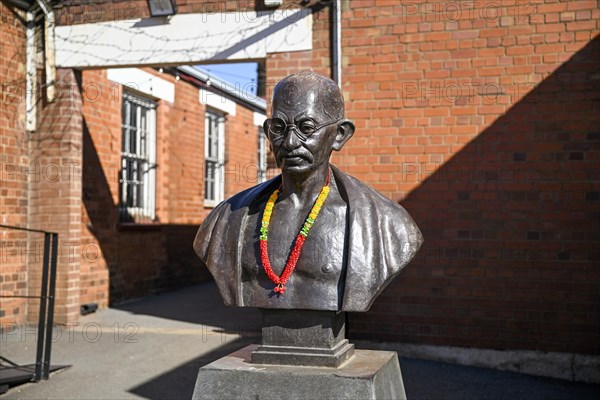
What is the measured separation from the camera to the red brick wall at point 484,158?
6156 mm

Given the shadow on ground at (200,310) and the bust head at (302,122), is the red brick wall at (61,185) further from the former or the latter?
the bust head at (302,122)

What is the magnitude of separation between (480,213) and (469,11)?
1800mm

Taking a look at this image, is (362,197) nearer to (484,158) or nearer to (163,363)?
(484,158)

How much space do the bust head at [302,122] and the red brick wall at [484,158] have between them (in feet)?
11.5

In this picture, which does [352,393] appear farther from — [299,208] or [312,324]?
[299,208]

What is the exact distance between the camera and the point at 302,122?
310cm

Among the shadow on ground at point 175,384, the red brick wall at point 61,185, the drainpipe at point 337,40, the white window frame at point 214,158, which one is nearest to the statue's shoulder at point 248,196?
the shadow on ground at point 175,384

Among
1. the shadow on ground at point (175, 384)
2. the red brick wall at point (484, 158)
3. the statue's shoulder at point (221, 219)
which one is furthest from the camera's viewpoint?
the red brick wall at point (484, 158)

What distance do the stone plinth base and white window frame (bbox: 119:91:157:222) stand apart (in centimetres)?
735

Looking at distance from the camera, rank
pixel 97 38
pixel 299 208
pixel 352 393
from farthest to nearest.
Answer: pixel 97 38 → pixel 299 208 → pixel 352 393

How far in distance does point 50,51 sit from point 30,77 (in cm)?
37

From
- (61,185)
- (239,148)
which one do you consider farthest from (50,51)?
(239,148)

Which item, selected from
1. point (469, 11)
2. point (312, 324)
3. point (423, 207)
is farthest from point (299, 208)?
point (469, 11)

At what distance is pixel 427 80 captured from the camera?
21.4 ft
